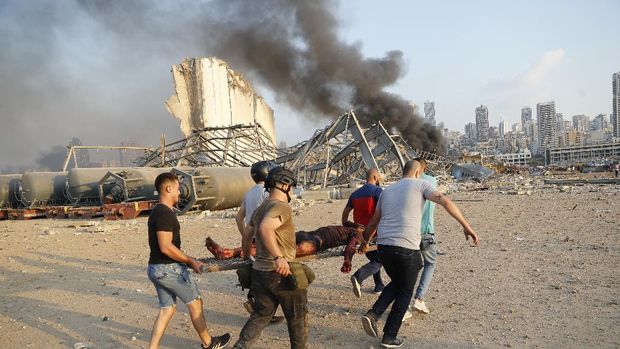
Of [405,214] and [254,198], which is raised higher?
[254,198]

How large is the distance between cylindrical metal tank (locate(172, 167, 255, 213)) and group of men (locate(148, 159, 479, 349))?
9.65m

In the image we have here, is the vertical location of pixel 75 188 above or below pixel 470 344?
above

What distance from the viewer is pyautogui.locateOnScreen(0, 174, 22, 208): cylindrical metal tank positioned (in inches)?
675

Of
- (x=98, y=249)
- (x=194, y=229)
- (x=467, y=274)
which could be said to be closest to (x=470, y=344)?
(x=467, y=274)

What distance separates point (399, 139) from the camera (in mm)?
24328

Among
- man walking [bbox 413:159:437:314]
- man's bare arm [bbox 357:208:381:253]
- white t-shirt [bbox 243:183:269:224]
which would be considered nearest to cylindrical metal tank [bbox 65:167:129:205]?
white t-shirt [bbox 243:183:269:224]

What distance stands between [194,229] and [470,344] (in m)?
8.66

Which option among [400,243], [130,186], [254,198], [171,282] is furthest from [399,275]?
[130,186]

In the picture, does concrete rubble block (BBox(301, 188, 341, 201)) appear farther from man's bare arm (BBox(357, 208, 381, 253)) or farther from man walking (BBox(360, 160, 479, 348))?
man walking (BBox(360, 160, 479, 348))

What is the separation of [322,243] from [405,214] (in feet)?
4.56

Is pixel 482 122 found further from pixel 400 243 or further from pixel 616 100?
pixel 400 243

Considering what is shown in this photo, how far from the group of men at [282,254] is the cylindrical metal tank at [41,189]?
48.5 ft

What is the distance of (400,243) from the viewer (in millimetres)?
3838

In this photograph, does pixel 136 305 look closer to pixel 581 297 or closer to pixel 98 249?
pixel 98 249
